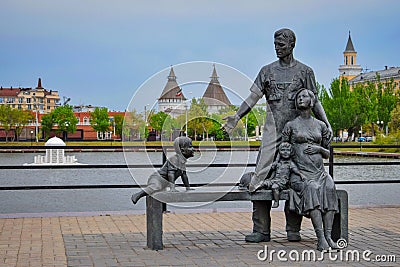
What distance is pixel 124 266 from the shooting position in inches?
259

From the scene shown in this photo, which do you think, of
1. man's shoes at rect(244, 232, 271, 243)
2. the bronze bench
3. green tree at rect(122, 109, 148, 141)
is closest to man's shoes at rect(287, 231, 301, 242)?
man's shoes at rect(244, 232, 271, 243)

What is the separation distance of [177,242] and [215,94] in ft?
5.49

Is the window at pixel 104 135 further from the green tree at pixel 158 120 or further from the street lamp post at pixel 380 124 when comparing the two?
the green tree at pixel 158 120

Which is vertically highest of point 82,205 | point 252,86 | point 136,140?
point 252,86

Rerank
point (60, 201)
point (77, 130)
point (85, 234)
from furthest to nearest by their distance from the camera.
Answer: point (77, 130)
point (60, 201)
point (85, 234)

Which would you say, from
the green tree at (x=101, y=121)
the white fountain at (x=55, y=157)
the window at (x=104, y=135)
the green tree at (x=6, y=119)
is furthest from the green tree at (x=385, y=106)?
the white fountain at (x=55, y=157)

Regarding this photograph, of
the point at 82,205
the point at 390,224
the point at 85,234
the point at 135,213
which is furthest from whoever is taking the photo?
the point at 82,205

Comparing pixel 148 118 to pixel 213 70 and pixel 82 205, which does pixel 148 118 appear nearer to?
pixel 213 70

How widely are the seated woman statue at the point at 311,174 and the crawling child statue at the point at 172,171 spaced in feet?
3.48

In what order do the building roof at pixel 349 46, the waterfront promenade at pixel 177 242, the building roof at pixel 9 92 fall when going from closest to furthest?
the waterfront promenade at pixel 177 242 → the building roof at pixel 9 92 → the building roof at pixel 349 46

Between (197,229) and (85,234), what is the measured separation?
1.40 meters

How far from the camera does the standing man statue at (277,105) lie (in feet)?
25.8

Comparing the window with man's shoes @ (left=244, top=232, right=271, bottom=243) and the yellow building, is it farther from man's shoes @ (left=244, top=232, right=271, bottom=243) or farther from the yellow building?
man's shoes @ (left=244, top=232, right=271, bottom=243)

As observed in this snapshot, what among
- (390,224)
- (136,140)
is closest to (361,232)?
(390,224)
